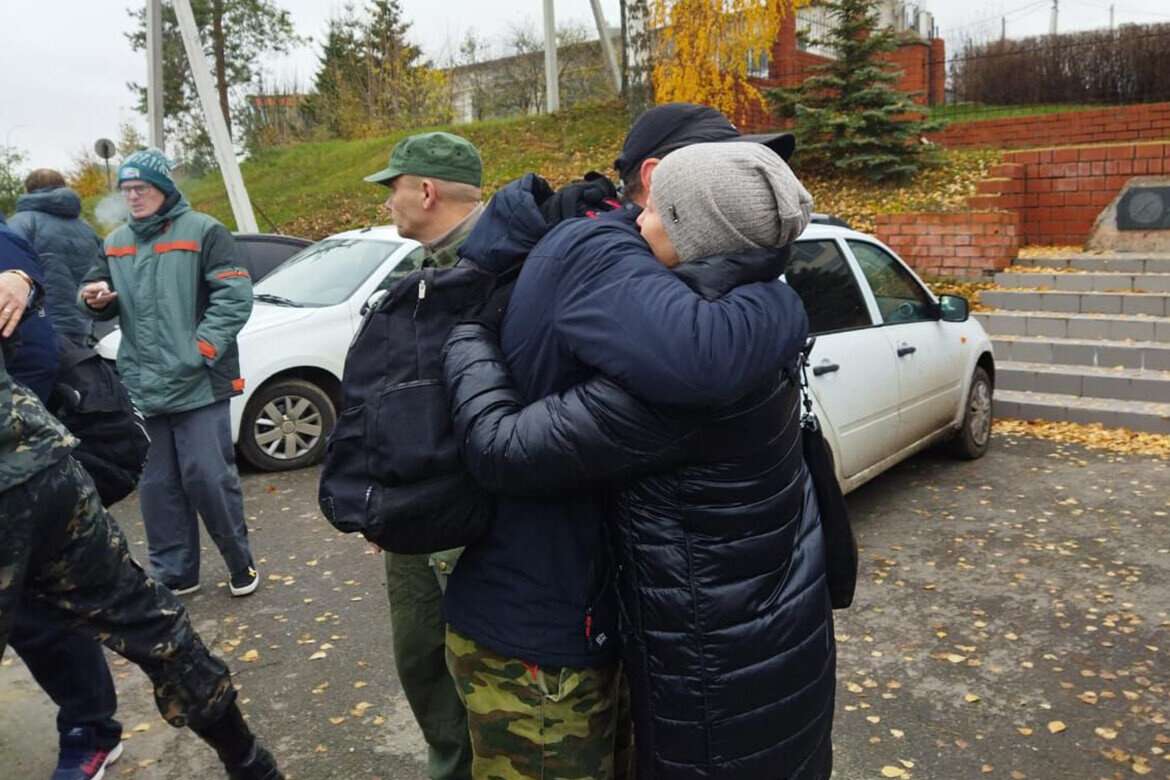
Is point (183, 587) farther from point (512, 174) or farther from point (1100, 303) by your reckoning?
point (512, 174)

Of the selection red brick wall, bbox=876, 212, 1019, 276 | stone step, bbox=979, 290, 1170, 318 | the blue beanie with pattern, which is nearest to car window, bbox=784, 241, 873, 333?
the blue beanie with pattern

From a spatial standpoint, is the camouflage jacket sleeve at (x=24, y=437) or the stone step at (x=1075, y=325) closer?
the camouflage jacket sleeve at (x=24, y=437)

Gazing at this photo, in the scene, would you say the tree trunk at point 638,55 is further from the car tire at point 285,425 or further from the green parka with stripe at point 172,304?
the green parka with stripe at point 172,304

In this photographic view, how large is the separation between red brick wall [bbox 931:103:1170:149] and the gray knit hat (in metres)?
12.6

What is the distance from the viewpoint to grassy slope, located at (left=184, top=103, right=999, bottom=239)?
11875 mm

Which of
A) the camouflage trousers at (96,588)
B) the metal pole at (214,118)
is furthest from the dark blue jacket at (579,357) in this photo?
the metal pole at (214,118)

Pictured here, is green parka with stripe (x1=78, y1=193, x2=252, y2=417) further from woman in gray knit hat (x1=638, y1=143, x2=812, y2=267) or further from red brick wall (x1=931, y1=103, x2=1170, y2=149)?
red brick wall (x1=931, y1=103, x2=1170, y2=149)

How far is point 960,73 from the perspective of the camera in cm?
1836

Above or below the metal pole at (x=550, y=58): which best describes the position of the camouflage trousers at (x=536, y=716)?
below

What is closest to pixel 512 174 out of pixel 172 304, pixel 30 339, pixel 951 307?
pixel 951 307

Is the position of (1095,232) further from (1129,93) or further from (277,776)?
(277,776)

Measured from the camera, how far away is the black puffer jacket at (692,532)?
167cm

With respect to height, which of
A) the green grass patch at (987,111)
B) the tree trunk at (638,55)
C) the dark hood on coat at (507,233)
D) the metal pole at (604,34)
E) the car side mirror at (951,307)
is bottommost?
the car side mirror at (951,307)

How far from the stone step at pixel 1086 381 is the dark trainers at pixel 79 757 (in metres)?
7.61
